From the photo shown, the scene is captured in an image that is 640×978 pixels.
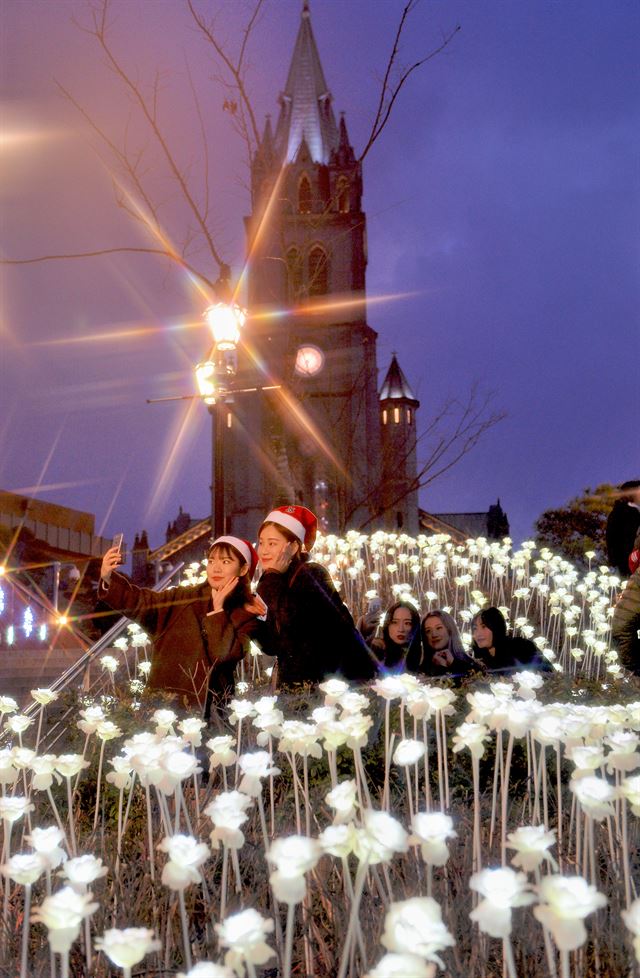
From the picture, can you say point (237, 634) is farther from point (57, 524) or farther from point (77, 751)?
point (57, 524)

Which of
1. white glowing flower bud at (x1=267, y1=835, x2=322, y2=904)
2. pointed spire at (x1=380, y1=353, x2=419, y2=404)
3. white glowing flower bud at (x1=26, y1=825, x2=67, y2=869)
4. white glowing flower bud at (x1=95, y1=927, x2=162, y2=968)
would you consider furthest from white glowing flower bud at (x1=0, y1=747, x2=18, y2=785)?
pointed spire at (x1=380, y1=353, x2=419, y2=404)

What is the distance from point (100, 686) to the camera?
855cm

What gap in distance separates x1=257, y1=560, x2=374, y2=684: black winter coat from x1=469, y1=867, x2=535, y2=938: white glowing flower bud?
394 centimetres

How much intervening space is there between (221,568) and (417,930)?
426 cm

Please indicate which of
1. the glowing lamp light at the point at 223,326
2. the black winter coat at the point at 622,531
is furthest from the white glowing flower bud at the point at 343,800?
the black winter coat at the point at 622,531

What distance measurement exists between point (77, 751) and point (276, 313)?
1881 inches

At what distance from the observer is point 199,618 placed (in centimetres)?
564

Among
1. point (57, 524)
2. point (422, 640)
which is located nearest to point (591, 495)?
point (57, 524)

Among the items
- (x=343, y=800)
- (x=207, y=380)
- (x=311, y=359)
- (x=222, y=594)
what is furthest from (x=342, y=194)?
(x=311, y=359)

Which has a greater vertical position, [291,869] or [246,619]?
[246,619]

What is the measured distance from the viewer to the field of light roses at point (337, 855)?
1.57 m

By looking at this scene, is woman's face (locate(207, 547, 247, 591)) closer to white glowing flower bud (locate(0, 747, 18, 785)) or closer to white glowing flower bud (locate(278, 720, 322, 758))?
white glowing flower bud (locate(0, 747, 18, 785))

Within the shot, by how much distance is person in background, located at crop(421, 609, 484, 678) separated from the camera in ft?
23.1

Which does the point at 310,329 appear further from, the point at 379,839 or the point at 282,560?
the point at 379,839
